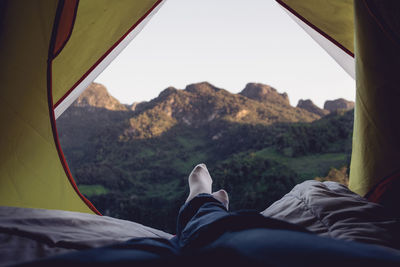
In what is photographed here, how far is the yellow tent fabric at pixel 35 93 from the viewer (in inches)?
34.3

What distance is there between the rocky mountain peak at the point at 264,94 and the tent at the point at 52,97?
22911mm

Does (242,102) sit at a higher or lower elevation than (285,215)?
higher

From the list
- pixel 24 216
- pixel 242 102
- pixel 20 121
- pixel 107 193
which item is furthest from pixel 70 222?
pixel 242 102

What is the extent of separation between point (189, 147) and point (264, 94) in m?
12.2

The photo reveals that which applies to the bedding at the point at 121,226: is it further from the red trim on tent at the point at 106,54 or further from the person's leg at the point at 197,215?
the red trim on tent at the point at 106,54

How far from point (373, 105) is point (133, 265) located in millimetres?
1086

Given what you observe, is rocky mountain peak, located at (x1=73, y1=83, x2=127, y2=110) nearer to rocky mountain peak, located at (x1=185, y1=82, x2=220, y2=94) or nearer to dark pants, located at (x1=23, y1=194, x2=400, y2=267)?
rocky mountain peak, located at (x1=185, y1=82, x2=220, y2=94)

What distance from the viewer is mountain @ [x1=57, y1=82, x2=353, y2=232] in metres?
7.80

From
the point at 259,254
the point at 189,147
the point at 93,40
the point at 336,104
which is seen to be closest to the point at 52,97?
the point at 93,40

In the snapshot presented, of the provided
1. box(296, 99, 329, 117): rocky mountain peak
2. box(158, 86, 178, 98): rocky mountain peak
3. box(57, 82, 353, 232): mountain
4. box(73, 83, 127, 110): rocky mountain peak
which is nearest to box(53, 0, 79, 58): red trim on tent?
box(57, 82, 353, 232): mountain

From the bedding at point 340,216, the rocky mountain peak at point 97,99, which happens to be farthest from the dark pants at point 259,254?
the rocky mountain peak at point 97,99

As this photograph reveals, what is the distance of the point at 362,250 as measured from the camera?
0.94ft

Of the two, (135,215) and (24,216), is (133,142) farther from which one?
(24,216)

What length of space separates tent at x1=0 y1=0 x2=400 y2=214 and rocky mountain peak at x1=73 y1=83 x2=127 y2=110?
948 inches
